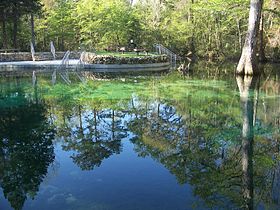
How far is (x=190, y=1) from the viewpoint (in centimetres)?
3544

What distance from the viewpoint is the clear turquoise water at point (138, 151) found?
4.76 metres

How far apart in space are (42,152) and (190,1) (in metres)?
31.7

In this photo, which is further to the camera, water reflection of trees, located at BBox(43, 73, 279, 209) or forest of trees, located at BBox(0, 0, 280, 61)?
forest of trees, located at BBox(0, 0, 280, 61)

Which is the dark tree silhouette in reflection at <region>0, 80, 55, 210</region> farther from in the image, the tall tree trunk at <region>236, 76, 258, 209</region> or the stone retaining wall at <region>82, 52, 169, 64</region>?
the stone retaining wall at <region>82, 52, 169, 64</region>

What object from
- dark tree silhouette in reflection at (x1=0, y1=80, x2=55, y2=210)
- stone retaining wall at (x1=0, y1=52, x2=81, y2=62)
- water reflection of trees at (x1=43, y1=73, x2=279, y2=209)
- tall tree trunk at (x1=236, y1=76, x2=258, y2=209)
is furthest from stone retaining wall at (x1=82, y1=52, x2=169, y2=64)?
dark tree silhouette in reflection at (x1=0, y1=80, x2=55, y2=210)

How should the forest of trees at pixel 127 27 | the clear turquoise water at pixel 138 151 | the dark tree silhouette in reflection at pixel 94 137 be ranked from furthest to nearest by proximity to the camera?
the forest of trees at pixel 127 27, the dark tree silhouette in reflection at pixel 94 137, the clear turquoise water at pixel 138 151

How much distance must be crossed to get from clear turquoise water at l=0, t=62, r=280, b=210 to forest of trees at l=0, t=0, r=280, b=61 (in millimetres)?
16832

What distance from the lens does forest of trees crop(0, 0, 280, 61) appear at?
27.9m

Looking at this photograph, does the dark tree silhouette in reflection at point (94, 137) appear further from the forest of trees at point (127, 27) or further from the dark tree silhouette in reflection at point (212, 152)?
the forest of trees at point (127, 27)

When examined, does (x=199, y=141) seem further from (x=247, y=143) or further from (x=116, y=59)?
(x=116, y=59)

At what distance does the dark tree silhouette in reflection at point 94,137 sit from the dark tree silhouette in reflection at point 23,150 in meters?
0.50

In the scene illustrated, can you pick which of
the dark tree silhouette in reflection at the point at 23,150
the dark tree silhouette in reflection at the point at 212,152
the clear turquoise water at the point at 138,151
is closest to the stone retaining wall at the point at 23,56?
the clear turquoise water at the point at 138,151

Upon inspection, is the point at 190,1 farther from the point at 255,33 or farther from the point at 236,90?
the point at 236,90

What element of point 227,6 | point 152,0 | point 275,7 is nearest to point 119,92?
point 227,6
